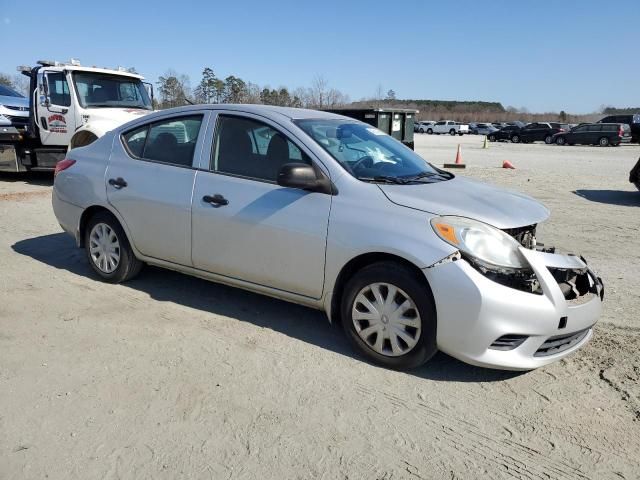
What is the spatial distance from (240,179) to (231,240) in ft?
1.61

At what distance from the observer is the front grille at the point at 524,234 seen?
367 centimetres

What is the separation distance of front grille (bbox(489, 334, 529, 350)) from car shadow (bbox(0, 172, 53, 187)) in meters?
11.8

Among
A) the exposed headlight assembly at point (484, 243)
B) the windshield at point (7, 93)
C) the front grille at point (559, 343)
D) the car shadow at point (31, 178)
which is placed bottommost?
the car shadow at point (31, 178)

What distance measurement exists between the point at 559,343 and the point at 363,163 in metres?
1.87

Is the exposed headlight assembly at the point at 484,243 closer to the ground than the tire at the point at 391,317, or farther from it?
farther from it

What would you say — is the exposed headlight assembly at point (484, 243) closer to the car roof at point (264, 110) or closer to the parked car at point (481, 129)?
the car roof at point (264, 110)

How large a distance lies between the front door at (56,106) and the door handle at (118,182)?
7828 mm

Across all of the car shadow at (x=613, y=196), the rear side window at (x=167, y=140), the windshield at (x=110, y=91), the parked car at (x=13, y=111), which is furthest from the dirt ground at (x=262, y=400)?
the parked car at (x=13, y=111)

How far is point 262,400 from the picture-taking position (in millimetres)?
3385

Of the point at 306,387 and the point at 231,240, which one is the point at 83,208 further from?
the point at 306,387

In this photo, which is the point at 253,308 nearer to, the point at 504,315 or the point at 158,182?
the point at 158,182

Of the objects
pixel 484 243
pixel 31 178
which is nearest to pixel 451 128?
pixel 31 178

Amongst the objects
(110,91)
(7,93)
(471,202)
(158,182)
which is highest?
(110,91)

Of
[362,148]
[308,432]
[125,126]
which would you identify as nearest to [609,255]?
[362,148]
